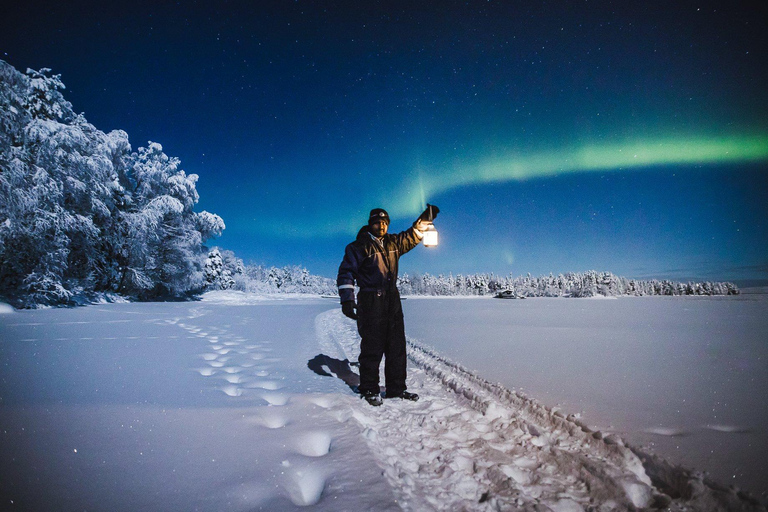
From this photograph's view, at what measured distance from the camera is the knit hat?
11.4 ft

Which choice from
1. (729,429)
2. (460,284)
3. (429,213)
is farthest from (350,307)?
(460,284)

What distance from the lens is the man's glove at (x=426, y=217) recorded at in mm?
3489

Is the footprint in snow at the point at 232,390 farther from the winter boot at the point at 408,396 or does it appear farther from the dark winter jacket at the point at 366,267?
the winter boot at the point at 408,396

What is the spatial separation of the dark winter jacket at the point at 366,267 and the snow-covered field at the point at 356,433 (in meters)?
1.11

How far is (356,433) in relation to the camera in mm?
2297

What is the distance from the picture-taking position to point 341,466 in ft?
6.06

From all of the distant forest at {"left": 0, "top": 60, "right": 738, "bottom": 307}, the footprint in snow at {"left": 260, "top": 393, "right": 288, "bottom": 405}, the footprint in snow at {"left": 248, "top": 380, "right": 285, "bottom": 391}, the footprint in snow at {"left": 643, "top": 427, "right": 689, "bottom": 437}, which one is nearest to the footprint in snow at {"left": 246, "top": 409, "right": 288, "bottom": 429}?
the footprint in snow at {"left": 260, "top": 393, "right": 288, "bottom": 405}

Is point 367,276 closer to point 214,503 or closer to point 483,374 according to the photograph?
point 483,374

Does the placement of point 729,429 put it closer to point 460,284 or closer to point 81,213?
point 81,213

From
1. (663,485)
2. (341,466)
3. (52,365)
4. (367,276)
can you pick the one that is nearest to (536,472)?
(663,485)

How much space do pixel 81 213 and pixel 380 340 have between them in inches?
704

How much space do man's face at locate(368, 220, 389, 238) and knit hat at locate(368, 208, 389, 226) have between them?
0.11 ft

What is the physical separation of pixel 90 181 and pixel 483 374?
1857 cm

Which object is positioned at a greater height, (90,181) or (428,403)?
(90,181)
